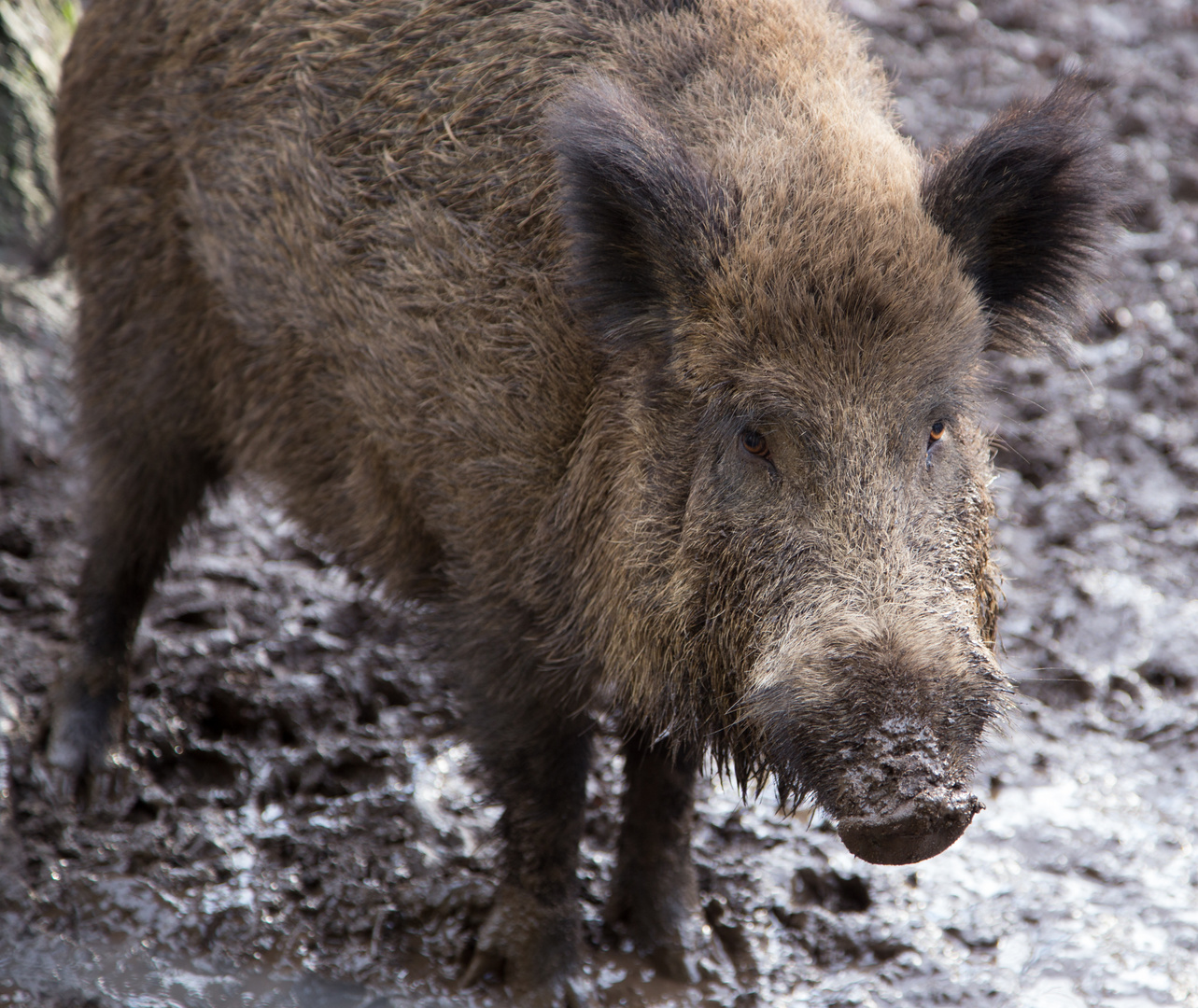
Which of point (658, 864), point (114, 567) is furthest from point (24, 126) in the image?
point (658, 864)

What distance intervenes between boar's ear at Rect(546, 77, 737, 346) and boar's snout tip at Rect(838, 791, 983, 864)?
46.6 inches

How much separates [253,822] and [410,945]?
0.75 metres

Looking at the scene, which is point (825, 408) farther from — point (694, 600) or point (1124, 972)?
point (1124, 972)

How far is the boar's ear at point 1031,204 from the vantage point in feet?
9.29

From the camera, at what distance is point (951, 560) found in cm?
265

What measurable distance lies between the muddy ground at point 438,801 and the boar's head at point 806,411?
23.5 inches

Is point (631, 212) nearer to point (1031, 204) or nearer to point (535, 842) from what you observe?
point (1031, 204)

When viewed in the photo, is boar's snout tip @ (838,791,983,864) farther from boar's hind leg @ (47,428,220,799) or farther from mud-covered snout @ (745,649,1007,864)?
boar's hind leg @ (47,428,220,799)

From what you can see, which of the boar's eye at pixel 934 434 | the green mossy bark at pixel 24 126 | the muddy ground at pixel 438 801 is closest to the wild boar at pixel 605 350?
the boar's eye at pixel 934 434

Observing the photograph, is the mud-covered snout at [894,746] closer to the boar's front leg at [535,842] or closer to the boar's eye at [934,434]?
the boar's eye at [934,434]

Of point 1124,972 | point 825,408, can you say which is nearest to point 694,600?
point 825,408

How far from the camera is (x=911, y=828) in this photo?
2346 mm

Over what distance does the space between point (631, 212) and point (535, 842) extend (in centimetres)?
178

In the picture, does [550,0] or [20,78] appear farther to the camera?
[20,78]
